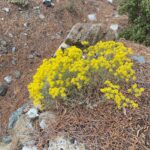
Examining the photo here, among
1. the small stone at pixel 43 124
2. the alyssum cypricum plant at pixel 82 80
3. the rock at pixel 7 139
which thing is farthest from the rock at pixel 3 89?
the small stone at pixel 43 124

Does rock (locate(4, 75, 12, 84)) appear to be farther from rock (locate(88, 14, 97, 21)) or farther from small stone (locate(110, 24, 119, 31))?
rock (locate(88, 14, 97, 21))

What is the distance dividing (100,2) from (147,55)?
365 centimetres

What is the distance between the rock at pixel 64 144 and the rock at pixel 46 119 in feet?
0.69

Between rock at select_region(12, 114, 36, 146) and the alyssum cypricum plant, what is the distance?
0.84 feet

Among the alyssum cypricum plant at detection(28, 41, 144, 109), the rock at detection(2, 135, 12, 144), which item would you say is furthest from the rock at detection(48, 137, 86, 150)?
the rock at detection(2, 135, 12, 144)

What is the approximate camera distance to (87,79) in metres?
3.79

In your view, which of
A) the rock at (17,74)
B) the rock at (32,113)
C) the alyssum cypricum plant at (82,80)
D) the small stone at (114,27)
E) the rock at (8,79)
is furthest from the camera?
the small stone at (114,27)

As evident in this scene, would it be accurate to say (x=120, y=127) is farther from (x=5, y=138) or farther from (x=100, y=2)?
(x=100, y=2)

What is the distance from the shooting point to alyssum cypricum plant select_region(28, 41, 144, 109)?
12.4 feet

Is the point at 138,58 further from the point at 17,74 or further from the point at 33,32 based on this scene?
the point at 33,32

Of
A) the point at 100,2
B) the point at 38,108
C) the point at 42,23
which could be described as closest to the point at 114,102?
the point at 38,108

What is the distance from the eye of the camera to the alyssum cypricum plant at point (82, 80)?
3775mm

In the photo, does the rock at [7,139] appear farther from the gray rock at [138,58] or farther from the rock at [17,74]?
the gray rock at [138,58]

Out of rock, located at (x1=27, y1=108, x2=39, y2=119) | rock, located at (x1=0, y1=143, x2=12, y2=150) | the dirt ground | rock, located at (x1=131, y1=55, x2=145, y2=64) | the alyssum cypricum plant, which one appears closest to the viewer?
the alyssum cypricum plant
